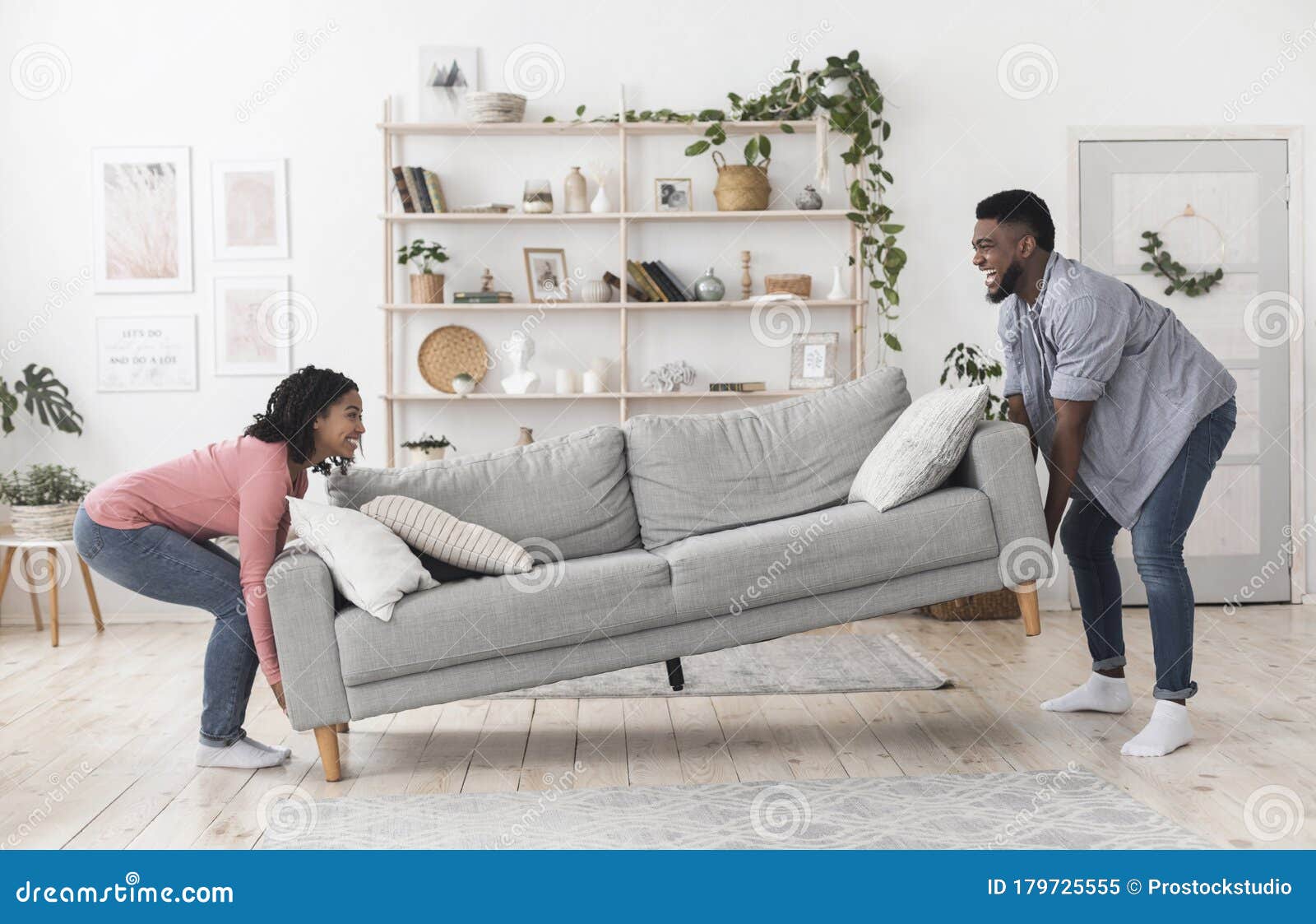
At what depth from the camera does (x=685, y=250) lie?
16.4 ft

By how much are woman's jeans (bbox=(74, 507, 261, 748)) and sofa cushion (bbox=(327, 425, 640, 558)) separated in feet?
1.35

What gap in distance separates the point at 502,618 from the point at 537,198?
8.35ft

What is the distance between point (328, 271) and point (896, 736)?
3.17 metres

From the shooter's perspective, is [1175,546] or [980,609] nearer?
[1175,546]

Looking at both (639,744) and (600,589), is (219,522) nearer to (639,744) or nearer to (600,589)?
(600,589)

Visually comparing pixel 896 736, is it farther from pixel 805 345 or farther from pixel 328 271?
pixel 328 271

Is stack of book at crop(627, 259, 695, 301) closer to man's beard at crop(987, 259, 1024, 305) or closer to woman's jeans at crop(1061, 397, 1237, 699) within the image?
man's beard at crop(987, 259, 1024, 305)

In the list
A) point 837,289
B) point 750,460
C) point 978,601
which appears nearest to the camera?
point 750,460

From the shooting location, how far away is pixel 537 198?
15.8 feet

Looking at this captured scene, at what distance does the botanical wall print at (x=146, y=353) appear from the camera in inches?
195

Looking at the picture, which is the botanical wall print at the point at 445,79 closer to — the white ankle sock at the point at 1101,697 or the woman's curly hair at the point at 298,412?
the woman's curly hair at the point at 298,412

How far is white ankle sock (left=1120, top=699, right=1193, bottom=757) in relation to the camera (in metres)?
2.76

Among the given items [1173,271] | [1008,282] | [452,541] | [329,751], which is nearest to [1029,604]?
[1008,282]

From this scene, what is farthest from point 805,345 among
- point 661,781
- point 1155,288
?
point 661,781
